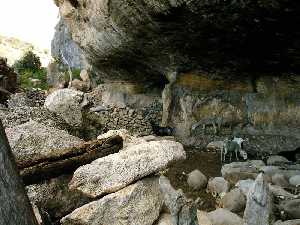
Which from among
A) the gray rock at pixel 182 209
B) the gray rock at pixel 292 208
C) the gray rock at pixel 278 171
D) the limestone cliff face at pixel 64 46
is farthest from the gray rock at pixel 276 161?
the limestone cliff face at pixel 64 46

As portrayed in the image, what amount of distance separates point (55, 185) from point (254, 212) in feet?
10.6

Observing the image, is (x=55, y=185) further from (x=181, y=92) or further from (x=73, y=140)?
(x=181, y=92)

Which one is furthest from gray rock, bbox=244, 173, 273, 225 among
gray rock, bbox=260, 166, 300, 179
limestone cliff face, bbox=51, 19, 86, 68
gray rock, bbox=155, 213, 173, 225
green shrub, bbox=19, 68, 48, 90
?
limestone cliff face, bbox=51, 19, 86, 68

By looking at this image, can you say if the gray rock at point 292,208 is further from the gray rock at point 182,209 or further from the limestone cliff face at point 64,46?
the limestone cliff face at point 64,46

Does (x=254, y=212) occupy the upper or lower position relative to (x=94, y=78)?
lower

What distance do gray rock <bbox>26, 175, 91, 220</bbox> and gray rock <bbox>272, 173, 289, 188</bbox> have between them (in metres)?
4.37

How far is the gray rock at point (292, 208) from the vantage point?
260 inches

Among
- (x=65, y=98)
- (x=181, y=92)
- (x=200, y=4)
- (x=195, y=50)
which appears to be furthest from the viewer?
(x=65, y=98)

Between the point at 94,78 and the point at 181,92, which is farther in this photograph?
the point at 94,78

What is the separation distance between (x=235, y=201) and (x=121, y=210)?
237 centimetres

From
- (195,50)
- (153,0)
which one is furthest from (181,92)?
(153,0)

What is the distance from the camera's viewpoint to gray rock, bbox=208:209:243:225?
20.4 feet

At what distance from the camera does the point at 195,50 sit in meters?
11.6

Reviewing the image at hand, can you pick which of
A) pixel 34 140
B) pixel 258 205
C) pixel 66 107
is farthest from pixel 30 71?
pixel 258 205
